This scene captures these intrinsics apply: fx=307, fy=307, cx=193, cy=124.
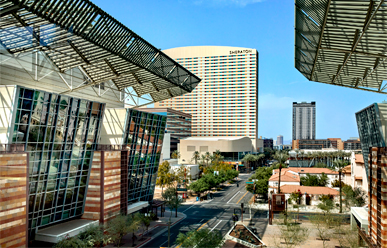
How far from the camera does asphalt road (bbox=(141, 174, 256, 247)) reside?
42.4 meters

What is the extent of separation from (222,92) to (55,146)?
158618 millimetres

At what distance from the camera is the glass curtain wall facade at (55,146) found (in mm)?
27219

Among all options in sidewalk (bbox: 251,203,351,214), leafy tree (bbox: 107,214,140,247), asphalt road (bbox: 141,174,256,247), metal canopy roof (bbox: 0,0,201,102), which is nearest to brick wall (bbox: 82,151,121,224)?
leafy tree (bbox: 107,214,140,247)

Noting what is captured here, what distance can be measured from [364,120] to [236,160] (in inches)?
3917

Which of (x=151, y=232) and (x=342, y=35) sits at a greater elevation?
(x=342, y=35)

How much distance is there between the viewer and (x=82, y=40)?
28.4 meters

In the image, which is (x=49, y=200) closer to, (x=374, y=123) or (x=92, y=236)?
(x=92, y=236)

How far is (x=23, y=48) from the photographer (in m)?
27.3

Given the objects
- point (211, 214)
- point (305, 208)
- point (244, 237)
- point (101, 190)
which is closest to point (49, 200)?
point (101, 190)

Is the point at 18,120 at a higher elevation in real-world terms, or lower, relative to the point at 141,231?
higher

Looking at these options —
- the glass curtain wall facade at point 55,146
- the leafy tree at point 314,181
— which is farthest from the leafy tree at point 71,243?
the leafy tree at point 314,181

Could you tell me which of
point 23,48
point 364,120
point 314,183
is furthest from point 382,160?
point 314,183

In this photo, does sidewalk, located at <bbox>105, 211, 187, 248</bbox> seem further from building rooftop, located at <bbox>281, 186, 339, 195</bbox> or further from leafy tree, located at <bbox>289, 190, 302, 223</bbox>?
building rooftop, located at <bbox>281, 186, 339, 195</bbox>

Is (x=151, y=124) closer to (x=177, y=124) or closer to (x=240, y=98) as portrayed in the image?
(x=177, y=124)
